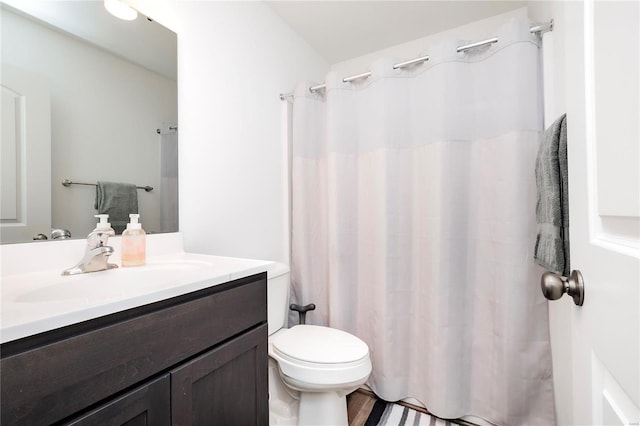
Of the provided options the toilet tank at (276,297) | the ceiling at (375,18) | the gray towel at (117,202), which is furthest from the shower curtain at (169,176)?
the ceiling at (375,18)

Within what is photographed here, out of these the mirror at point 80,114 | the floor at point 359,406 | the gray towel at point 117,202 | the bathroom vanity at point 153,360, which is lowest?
the floor at point 359,406

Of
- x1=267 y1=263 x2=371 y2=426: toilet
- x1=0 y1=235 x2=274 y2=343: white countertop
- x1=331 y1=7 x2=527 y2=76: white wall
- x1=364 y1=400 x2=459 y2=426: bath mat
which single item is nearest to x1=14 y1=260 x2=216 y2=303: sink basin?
x1=0 y1=235 x2=274 y2=343: white countertop

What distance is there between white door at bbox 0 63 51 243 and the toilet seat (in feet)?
3.17

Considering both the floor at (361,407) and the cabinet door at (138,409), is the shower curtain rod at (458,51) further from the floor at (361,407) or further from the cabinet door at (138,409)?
the floor at (361,407)

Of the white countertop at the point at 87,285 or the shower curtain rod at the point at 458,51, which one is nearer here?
the white countertop at the point at 87,285

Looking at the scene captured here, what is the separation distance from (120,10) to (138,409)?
1318 mm

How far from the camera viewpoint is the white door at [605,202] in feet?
1.07

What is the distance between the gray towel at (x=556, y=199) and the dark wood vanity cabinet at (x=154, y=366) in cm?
92

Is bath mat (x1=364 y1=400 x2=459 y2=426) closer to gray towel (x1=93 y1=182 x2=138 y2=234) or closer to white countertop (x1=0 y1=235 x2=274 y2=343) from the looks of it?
white countertop (x1=0 y1=235 x2=274 y2=343)

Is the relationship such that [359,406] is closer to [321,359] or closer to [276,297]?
[321,359]

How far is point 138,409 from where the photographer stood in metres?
0.57

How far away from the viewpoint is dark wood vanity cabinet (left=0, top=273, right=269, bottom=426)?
446 millimetres

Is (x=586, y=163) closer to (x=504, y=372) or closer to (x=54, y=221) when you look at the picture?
(x=504, y=372)

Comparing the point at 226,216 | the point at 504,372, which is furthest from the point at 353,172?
the point at 504,372
